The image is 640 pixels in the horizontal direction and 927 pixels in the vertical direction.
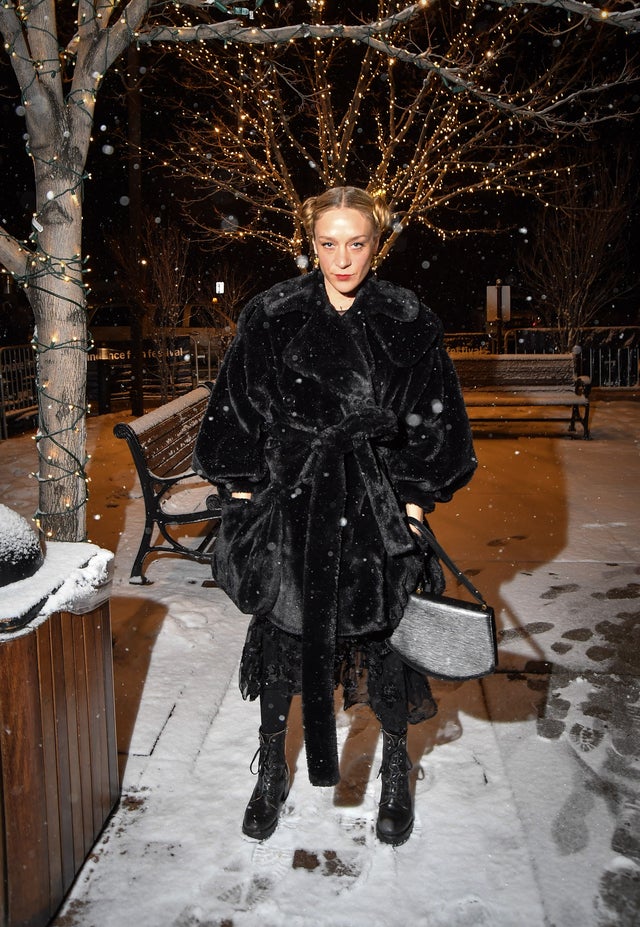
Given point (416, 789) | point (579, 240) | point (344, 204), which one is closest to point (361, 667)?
point (416, 789)

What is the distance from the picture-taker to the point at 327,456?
8.33ft

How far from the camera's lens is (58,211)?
141 inches

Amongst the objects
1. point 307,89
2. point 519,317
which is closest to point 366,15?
point 307,89

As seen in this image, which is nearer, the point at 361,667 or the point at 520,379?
the point at 361,667

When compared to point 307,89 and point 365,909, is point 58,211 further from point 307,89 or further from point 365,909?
point 307,89

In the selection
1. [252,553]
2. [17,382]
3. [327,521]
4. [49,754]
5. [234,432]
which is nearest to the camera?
[49,754]

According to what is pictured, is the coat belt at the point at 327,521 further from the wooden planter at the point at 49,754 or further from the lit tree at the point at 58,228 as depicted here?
the lit tree at the point at 58,228

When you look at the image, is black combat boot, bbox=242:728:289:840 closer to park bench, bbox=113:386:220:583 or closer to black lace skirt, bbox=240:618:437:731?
black lace skirt, bbox=240:618:437:731

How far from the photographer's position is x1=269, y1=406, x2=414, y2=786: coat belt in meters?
2.52

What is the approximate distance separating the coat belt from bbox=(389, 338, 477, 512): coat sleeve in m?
0.17

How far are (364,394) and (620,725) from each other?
1.99 metres

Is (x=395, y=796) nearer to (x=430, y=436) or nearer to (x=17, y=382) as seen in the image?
(x=430, y=436)

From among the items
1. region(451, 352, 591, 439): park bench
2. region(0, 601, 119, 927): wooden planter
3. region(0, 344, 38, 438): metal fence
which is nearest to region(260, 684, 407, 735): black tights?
region(0, 601, 119, 927): wooden planter

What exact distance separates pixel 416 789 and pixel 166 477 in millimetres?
2912
